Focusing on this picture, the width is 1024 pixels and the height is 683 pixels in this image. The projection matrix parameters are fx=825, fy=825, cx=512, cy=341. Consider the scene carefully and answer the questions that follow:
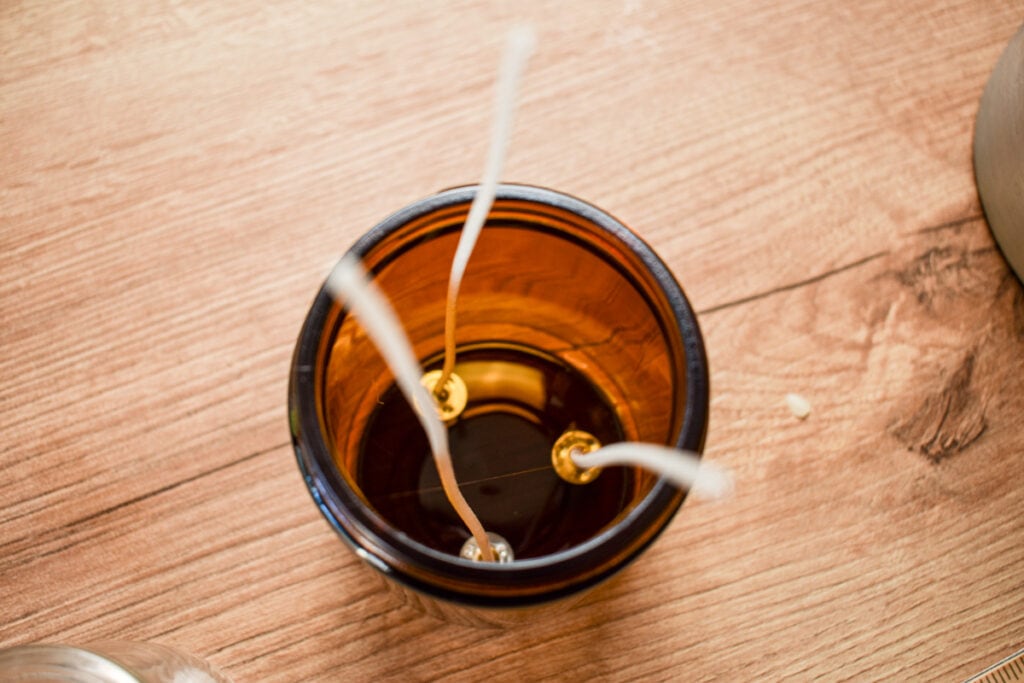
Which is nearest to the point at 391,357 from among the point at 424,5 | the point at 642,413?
the point at 642,413

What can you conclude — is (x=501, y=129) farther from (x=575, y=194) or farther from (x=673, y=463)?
(x=575, y=194)

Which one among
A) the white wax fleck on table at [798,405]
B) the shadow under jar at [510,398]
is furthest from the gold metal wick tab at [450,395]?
the white wax fleck on table at [798,405]

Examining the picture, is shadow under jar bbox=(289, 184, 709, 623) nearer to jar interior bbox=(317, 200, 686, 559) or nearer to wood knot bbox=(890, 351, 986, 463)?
jar interior bbox=(317, 200, 686, 559)

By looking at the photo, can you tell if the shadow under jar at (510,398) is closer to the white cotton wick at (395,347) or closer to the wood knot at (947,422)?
the white cotton wick at (395,347)

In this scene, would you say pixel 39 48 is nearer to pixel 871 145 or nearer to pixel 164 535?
pixel 164 535

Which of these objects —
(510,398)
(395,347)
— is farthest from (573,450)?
(395,347)
